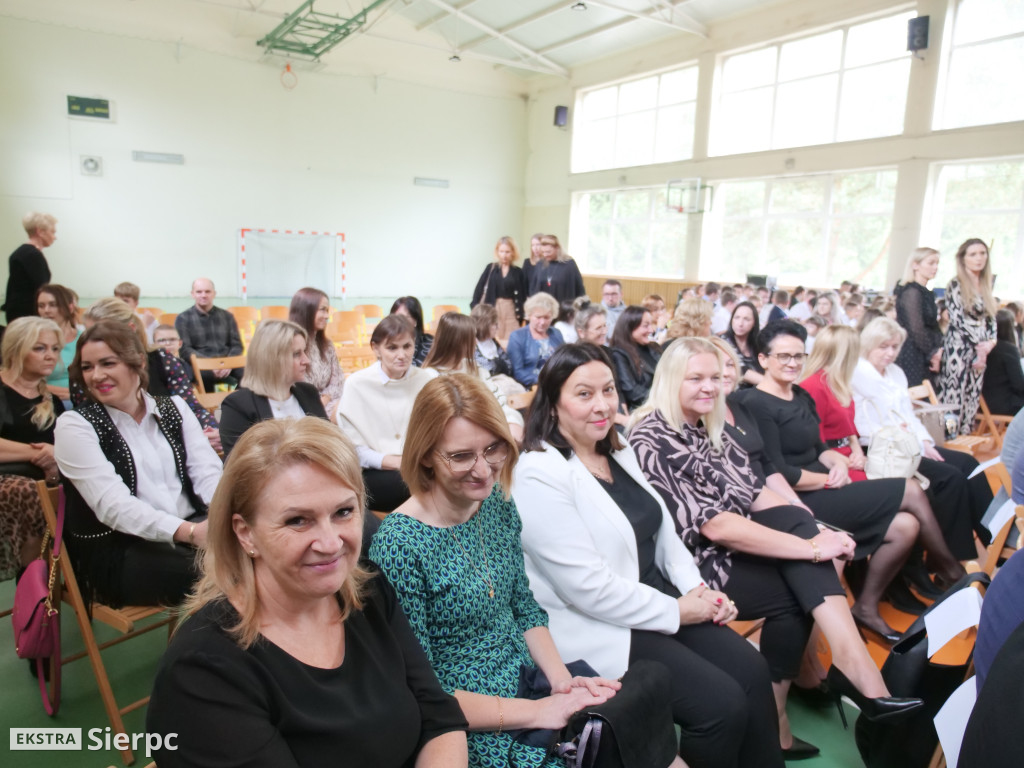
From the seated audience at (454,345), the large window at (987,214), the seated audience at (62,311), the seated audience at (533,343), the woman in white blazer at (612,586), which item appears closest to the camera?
the woman in white blazer at (612,586)

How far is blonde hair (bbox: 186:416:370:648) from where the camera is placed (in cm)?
117

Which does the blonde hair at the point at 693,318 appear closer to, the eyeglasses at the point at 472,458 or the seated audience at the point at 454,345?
the seated audience at the point at 454,345

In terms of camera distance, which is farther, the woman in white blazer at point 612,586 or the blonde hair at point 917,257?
the blonde hair at point 917,257

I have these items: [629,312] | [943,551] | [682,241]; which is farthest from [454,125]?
[943,551]

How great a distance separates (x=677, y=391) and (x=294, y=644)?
67.2 inches

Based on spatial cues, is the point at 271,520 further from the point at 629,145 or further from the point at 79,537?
the point at 629,145

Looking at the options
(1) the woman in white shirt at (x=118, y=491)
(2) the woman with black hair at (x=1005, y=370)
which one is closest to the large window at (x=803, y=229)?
(2) the woman with black hair at (x=1005, y=370)

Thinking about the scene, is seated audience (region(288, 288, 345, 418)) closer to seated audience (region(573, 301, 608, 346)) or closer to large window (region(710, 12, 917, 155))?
seated audience (region(573, 301, 608, 346))

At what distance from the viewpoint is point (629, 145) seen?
14.9 m

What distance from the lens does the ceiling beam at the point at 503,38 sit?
42.8ft

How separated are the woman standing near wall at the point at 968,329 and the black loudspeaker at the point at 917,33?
21.5 feet

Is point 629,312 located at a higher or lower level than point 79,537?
higher

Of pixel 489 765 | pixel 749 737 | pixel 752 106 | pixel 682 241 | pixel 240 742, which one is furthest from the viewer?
pixel 682 241

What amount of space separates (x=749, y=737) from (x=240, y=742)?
1343 millimetres
